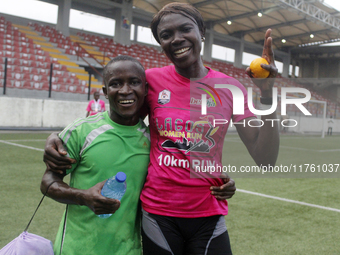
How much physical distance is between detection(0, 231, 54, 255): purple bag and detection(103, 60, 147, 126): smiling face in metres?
0.70

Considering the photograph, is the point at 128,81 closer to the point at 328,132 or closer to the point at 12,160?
the point at 12,160

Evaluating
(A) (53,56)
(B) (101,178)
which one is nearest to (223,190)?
(B) (101,178)

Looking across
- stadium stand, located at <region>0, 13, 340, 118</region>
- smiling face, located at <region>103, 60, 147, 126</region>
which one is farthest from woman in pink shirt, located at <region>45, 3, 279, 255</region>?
stadium stand, located at <region>0, 13, 340, 118</region>

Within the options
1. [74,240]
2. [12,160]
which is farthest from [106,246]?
[12,160]

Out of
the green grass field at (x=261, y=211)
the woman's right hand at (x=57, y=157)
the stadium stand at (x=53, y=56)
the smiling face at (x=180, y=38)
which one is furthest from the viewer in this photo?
the stadium stand at (x=53, y=56)

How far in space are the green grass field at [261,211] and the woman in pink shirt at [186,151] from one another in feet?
1.07

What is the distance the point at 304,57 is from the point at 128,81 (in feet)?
134

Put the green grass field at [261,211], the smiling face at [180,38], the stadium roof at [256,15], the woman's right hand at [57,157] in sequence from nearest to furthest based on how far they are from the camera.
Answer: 1. the woman's right hand at [57,157]
2. the smiling face at [180,38]
3. the green grass field at [261,211]
4. the stadium roof at [256,15]

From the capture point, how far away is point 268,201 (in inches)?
188

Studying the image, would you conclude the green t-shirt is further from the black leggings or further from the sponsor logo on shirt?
the sponsor logo on shirt

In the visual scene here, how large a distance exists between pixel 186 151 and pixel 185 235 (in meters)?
0.41

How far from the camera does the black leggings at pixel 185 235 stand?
1665 mm

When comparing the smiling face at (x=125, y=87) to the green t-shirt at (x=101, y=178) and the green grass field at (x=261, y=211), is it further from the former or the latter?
the green grass field at (x=261, y=211)

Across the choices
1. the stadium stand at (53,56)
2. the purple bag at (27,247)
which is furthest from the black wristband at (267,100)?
the stadium stand at (53,56)
